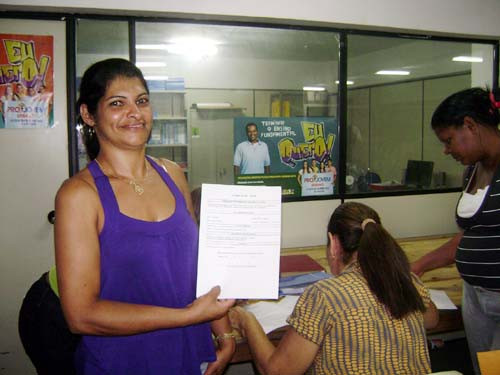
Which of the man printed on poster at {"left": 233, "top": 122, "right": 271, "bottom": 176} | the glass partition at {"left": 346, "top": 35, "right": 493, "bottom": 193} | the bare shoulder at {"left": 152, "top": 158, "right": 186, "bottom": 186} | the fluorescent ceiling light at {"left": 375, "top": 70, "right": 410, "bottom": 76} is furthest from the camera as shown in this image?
the fluorescent ceiling light at {"left": 375, "top": 70, "right": 410, "bottom": 76}

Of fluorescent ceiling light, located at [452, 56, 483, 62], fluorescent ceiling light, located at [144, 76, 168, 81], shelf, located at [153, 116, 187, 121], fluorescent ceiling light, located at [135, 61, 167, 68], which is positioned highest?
fluorescent ceiling light, located at [452, 56, 483, 62]

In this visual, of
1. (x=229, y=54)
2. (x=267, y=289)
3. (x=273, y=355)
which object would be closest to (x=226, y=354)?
(x=273, y=355)

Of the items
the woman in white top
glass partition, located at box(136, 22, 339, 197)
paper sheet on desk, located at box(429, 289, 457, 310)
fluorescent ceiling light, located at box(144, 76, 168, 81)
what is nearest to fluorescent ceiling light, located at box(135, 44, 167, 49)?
glass partition, located at box(136, 22, 339, 197)

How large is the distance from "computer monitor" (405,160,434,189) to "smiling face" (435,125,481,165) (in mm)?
1595

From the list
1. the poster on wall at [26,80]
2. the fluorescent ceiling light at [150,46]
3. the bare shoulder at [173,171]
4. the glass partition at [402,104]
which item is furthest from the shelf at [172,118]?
the bare shoulder at [173,171]

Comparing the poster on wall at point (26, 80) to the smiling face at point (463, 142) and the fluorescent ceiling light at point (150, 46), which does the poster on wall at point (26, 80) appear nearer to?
the fluorescent ceiling light at point (150, 46)

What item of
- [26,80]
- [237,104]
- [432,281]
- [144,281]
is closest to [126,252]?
[144,281]

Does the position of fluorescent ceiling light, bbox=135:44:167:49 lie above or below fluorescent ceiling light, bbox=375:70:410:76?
below

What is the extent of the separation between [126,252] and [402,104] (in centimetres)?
389

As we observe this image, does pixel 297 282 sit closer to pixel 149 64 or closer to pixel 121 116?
pixel 121 116

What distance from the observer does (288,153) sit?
8.87 ft

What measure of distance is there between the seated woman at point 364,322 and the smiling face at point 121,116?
0.64 meters

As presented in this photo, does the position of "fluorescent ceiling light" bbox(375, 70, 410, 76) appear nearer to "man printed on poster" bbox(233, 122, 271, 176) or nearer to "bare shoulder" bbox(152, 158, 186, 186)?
"man printed on poster" bbox(233, 122, 271, 176)

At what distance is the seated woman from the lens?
1073mm
